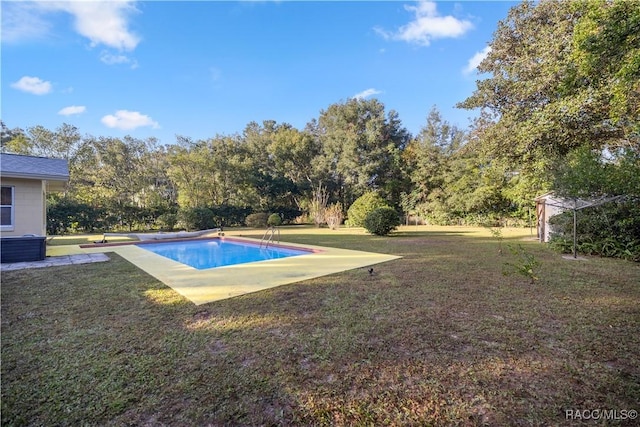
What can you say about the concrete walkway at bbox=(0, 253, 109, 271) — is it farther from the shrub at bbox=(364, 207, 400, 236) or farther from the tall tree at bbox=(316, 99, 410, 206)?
the tall tree at bbox=(316, 99, 410, 206)

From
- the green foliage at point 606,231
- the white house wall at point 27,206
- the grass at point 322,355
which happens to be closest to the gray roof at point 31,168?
the white house wall at point 27,206

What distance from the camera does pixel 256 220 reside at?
1872 cm

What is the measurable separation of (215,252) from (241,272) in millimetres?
4750

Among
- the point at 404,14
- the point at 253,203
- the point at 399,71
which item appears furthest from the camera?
the point at 253,203

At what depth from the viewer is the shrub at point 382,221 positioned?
11594mm

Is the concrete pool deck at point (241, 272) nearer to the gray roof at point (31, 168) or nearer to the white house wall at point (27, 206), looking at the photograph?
the white house wall at point (27, 206)

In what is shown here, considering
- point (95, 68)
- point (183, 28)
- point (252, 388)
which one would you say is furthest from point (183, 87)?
point (252, 388)

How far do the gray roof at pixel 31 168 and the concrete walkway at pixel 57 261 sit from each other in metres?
2.03

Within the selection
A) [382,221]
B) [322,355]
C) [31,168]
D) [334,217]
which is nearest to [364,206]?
[382,221]

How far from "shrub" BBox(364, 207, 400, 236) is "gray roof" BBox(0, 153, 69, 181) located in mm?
9779

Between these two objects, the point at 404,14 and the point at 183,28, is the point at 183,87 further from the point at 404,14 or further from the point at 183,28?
the point at 404,14

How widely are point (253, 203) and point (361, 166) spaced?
29.3 ft

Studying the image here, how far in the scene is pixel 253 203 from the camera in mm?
20344

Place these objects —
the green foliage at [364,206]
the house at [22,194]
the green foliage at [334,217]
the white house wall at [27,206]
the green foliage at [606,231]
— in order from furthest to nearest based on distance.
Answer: the green foliage at [334,217] → the green foliage at [364,206] → the white house wall at [27,206] → the house at [22,194] → the green foliage at [606,231]
